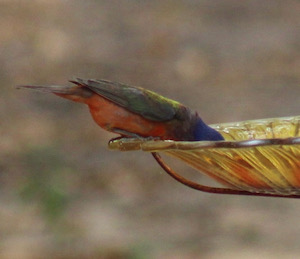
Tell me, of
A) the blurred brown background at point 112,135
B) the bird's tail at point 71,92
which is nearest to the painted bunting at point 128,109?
the bird's tail at point 71,92

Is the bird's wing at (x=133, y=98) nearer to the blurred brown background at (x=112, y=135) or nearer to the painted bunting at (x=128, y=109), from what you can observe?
the painted bunting at (x=128, y=109)

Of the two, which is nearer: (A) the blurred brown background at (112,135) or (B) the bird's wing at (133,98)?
(B) the bird's wing at (133,98)

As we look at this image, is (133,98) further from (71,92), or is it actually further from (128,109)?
(71,92)

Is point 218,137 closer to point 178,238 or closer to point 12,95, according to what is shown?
point 178,238

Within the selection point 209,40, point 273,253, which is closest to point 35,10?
point 209,40

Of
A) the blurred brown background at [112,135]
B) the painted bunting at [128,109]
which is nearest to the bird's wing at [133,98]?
the painted bunting at [128,109]

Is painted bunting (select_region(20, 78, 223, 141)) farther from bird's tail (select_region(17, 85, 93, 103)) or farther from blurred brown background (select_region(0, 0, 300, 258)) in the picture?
blurred brown background (select_region(0, 0, 300, 258))

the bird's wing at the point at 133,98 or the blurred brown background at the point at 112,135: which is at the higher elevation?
the bird's wing at the point at 133,98

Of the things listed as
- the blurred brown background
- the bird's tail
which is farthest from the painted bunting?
the blurred brown background
